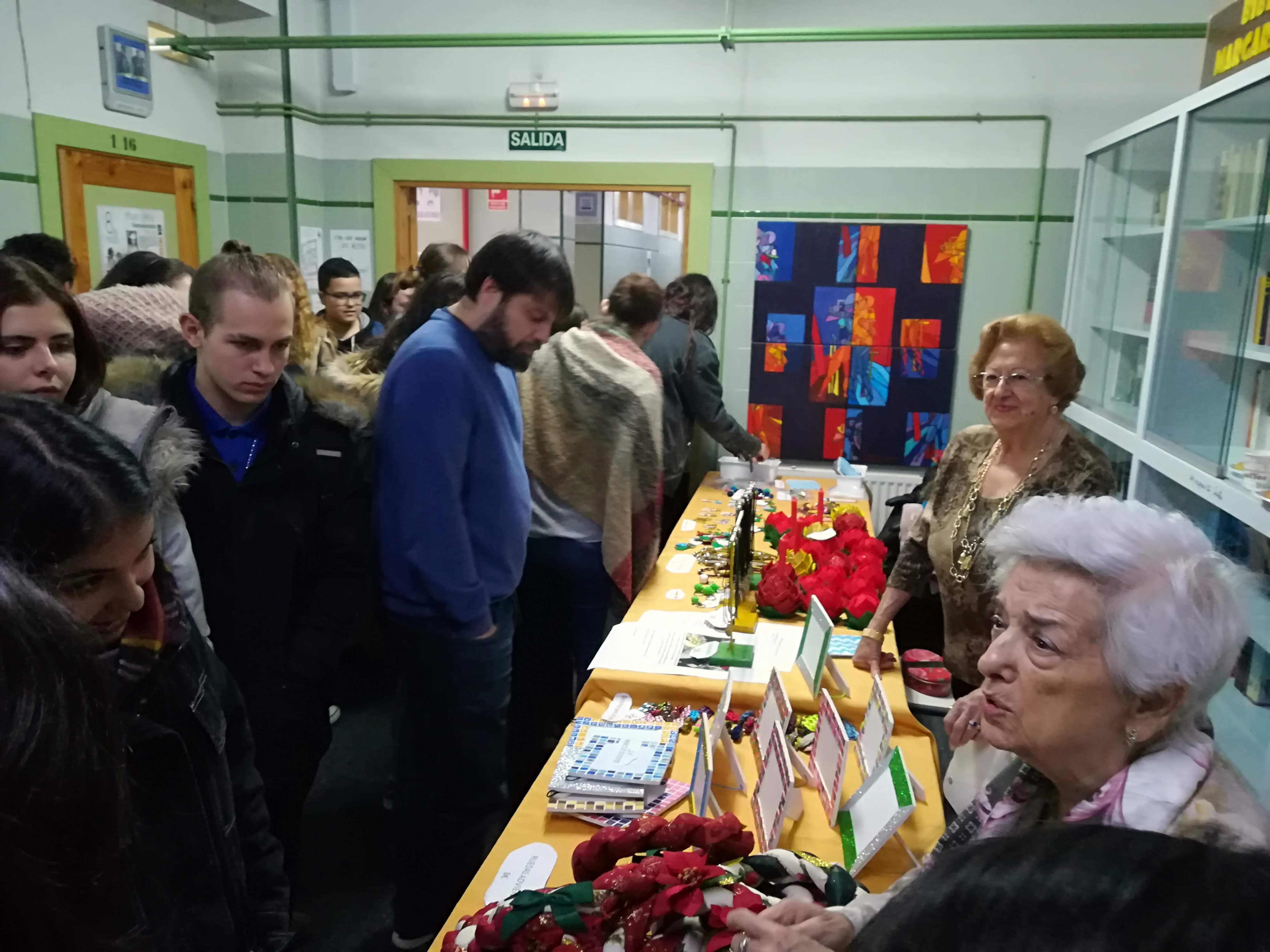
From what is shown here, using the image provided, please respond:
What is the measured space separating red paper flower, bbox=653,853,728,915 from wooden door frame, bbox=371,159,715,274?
3828 mm

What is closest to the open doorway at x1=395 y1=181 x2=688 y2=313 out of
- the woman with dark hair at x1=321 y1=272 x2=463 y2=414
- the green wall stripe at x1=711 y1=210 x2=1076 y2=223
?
the green wall stripe at x1=711 y1=210 x2=1076 y2=223

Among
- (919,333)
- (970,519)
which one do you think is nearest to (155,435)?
(970,519)

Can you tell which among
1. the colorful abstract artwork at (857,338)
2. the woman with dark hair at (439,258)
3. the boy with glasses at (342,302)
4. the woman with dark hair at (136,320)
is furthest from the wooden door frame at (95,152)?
the colorful abstract artwork at (857,338)

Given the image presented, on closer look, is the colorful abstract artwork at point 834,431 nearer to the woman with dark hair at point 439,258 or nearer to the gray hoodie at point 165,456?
the woman with dark hair at point 439,258

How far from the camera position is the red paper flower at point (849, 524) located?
3.03 m

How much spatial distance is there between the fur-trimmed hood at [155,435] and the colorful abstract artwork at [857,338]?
11.7ft

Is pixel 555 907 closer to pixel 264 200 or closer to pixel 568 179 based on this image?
pixel 568 179

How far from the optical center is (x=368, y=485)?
1883 millimetres

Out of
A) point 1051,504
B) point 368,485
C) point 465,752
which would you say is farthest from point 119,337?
point 1051,504

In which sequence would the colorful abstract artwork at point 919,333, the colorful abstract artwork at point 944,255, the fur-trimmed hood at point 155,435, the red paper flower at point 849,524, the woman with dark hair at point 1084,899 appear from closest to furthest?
1. the woman with dark hair at point 1084,899
2. the fur-trimmed hood at point 155,435
3. the red paper flower at point 849,524
4. the colorful abstract artwork at point 944,255
5. the colorful abstract artwork at point 919,333

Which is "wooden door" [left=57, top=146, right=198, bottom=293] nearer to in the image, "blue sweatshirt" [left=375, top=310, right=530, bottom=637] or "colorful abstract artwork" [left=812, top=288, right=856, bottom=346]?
"blue sweatshirt" [left=375, top=310, right=530, bottom=637]

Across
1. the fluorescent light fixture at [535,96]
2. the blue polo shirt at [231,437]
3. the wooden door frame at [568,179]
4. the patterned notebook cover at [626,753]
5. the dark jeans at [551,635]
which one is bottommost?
the dark jeans at [551,635]

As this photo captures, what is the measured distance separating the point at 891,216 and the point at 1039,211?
706 millimetres

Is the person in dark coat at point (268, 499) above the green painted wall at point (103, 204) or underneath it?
underneath
